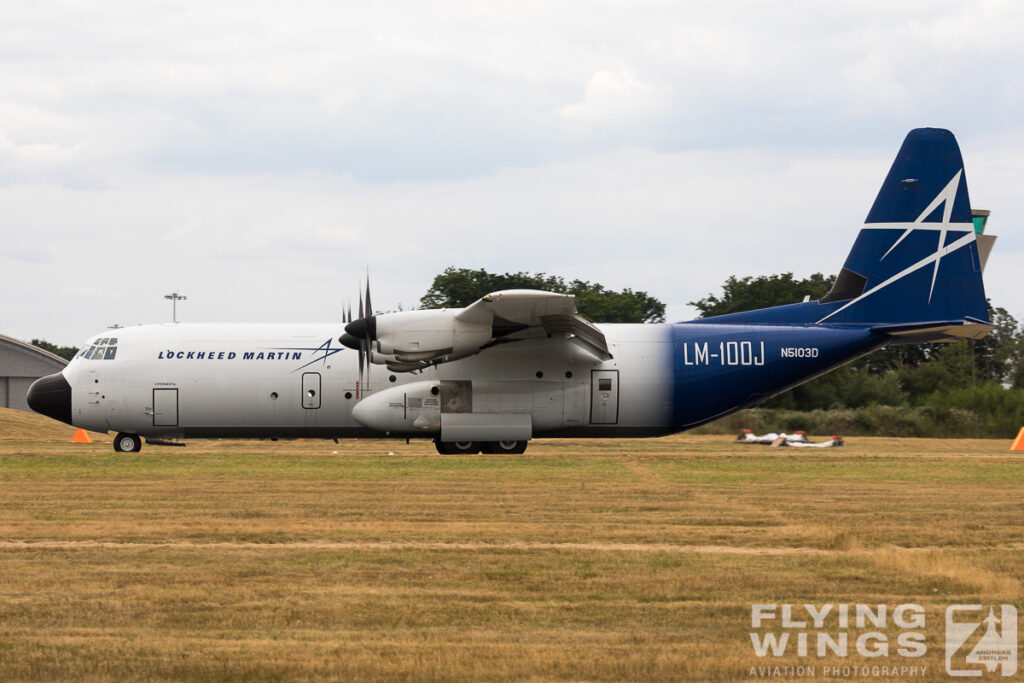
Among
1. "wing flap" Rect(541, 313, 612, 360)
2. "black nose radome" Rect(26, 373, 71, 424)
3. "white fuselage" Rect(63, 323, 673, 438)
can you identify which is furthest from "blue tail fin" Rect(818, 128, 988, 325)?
"black nose radome" Rect(26, 373, 71, 424)

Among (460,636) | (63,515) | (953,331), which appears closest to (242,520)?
(63,515)

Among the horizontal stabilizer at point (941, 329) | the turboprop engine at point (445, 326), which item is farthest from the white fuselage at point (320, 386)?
the horizontal stabilizer at point (941, 329)

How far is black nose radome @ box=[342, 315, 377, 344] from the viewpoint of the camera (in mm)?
25312

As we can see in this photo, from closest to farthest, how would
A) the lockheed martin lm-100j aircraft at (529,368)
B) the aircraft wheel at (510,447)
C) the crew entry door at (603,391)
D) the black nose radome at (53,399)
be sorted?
1. the lockheed martin lm-100j aircraft at (529,368)
2. the crew entry door at (603,391)
3. the black nose radome at (53,399)
4. the aircraft wheel at (510,447)

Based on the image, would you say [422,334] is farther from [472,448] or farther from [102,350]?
[102,350]

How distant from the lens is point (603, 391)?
90.0ft

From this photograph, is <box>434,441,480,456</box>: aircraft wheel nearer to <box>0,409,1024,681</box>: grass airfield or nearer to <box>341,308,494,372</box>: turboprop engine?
<box>341,308,494,372</box>: turboprop engine

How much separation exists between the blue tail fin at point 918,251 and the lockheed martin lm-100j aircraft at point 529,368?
0.04 meters

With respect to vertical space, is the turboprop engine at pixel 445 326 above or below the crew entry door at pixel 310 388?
above

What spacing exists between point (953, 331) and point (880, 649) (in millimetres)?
22180

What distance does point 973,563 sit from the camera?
36.5 ft

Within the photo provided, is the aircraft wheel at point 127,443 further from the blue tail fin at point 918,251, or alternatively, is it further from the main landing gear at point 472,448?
the blue tail fin at point 918,251

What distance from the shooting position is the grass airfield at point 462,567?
7.71 meters

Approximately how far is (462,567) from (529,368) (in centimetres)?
1626
